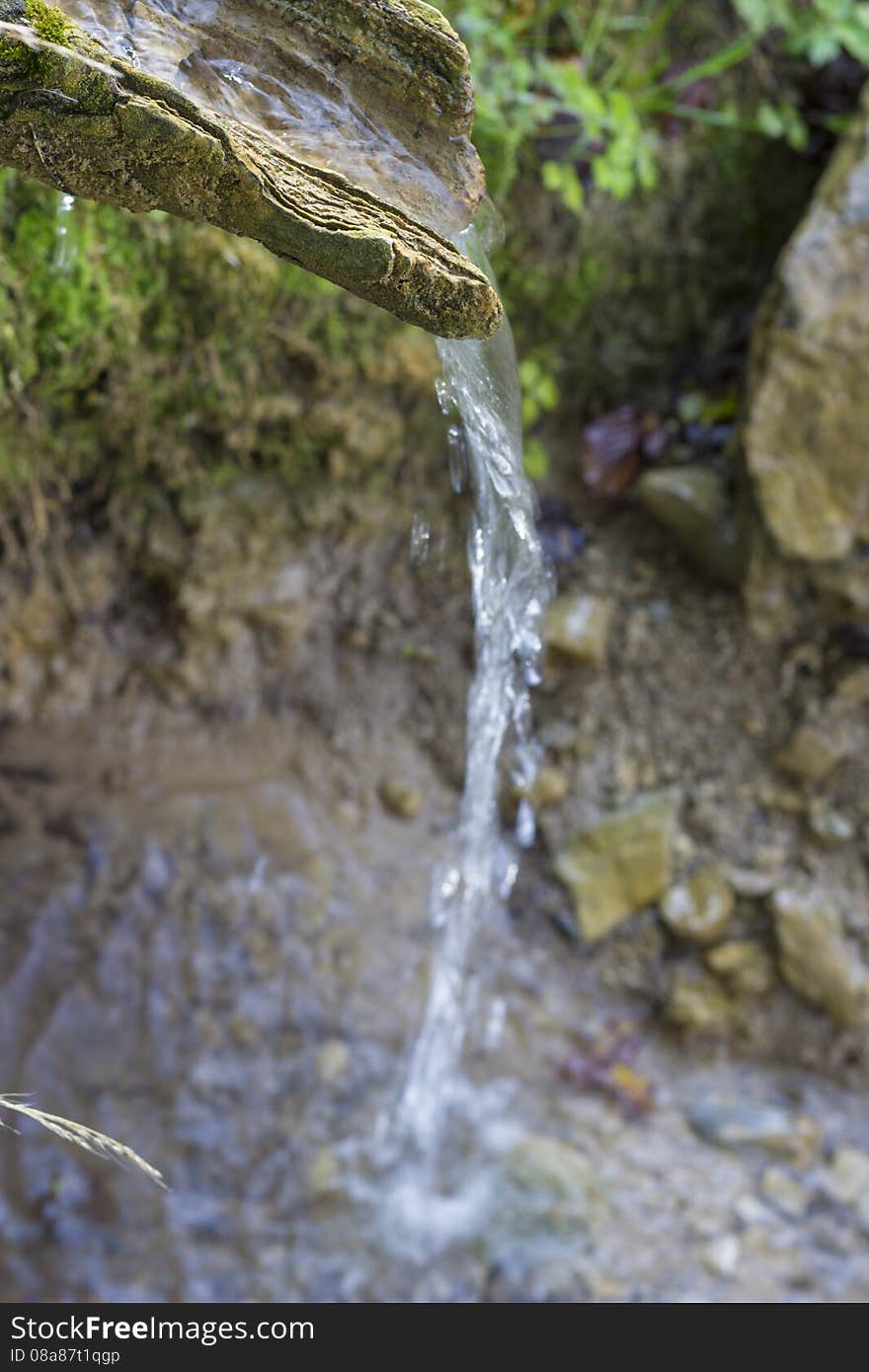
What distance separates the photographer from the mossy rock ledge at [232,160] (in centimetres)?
97

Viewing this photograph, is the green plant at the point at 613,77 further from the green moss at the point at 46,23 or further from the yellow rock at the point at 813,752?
the green moss at the point at 46,23

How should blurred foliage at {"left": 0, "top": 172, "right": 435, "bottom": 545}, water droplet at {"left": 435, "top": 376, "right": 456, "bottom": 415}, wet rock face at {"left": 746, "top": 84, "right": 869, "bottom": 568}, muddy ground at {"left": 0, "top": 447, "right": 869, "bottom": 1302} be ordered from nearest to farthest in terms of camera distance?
water droplet at {"left": 435, "top": 376, "right": 456, "bottom": 415} → blurred foliage at {"left": 0, "top": 172, "right": 435, "bottom": 545} → muddy ground at {"left": 0, "top": 447, "right": 869, "bottom": 1302} → wet rock face at {"left": 746, "top": 84, "right": 869, "bottom": 568}

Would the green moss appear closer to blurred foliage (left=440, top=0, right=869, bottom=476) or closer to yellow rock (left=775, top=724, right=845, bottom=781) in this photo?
blurred foliage (left=440, top=0, right=869, bottom=476)

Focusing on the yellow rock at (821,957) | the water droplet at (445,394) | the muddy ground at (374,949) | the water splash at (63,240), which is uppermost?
the water droplet at (445,394)

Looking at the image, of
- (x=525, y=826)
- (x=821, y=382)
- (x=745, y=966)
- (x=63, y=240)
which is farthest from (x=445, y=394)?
(x=745, y=966)

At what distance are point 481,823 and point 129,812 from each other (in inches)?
40.0

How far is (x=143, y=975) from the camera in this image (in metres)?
2.86

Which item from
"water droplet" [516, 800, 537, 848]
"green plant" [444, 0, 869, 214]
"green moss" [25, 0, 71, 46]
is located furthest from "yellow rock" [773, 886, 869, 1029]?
"green moss" [25, 0, 71, 46]

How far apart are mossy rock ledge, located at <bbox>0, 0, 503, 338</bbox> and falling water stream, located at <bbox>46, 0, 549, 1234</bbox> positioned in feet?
0.22

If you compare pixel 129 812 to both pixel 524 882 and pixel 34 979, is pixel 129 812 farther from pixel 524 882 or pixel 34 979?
pixel 524 882

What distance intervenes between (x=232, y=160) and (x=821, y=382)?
88.5 inches

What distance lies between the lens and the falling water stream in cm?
115

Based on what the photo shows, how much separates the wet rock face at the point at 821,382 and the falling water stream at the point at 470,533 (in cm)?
77

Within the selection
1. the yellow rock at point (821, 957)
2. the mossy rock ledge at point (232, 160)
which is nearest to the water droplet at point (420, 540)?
the yellow rock at point (821, 957)
